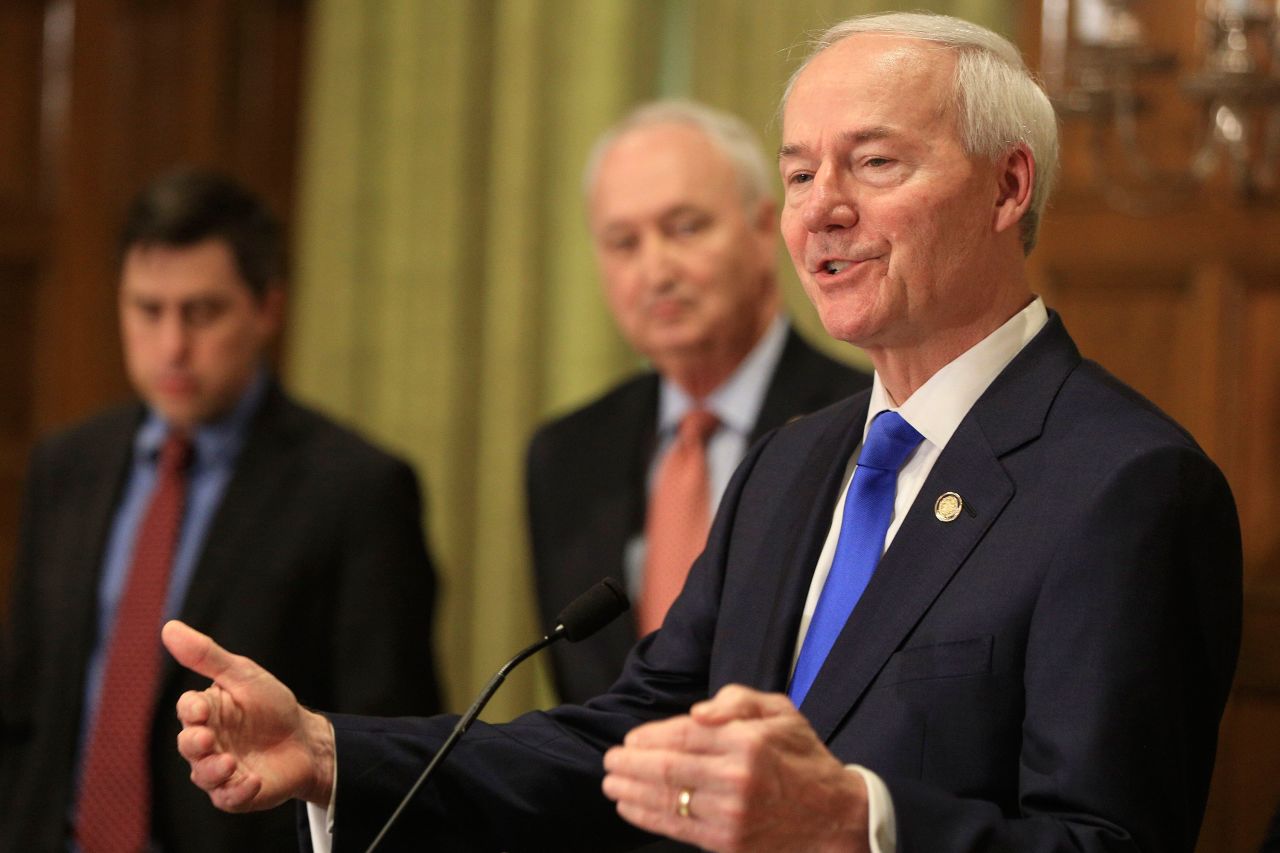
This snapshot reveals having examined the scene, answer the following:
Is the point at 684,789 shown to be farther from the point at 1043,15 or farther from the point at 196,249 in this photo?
the point at 1043,15

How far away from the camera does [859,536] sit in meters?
1.96

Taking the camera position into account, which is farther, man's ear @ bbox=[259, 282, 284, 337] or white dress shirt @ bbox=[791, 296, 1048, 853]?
man's ear @ bbox=[259, 282, 284, 337]

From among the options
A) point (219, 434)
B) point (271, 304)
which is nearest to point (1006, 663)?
point (219, 434)

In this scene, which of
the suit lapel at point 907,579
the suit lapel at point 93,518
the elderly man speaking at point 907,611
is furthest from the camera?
the suit lapel at point 93,518

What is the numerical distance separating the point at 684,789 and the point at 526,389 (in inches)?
130

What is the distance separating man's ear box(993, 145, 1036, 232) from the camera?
2.01 meters

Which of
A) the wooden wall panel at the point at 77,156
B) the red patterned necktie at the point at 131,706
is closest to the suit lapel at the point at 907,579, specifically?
the red patterned necktie at the point at 131,706

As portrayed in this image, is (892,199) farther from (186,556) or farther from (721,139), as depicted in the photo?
(186,556)

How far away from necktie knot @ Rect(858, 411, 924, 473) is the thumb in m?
0.76

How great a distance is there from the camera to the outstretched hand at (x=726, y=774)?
4.81 feet

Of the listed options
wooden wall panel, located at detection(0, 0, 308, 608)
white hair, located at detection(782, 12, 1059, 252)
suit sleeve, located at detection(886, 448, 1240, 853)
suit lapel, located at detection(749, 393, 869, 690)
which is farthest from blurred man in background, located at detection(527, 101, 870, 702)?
wooden wall panel, located at detection(0, 0, 308, 608)

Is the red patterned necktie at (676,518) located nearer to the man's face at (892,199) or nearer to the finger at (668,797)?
the man's face at (892,199)

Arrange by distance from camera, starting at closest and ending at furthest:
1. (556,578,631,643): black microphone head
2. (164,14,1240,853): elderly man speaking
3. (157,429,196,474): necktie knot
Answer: (164,14,1240,853): elderly man speaking → (556,578,631,643): black microphone head → (157,429,196,474): necktie knot

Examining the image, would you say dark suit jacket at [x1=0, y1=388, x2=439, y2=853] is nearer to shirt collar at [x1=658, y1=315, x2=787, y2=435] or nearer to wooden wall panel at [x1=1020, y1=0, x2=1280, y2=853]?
shirt collar at [x1=658, y1=315, x2=787, y2=435]
